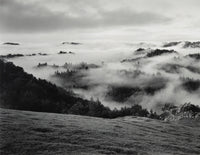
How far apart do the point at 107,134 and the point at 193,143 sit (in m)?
11.9

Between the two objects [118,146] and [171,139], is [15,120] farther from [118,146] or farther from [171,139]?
[171,139]

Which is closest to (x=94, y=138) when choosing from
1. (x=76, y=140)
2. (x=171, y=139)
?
(x=76, y=140)

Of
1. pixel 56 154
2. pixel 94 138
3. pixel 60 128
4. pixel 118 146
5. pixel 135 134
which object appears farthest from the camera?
pixel 135 134

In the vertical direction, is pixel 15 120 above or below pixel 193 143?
above

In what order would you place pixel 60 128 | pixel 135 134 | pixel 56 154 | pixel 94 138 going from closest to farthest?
1. pixel 56 154
2. pixel 94 138
3. pixel 60 128
4. pixel 135 134

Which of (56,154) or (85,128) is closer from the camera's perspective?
(56,154)

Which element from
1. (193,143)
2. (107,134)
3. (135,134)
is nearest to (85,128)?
(107,134)

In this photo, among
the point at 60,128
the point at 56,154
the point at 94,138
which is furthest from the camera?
the point at 60,128

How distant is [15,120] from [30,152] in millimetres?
13203

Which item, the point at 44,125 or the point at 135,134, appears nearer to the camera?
the point at 44,125

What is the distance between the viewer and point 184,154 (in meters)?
35.1

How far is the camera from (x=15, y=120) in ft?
135

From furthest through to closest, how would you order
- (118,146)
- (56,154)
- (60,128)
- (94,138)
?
(60,128) → (94,138) → (118,146) → (56,154)

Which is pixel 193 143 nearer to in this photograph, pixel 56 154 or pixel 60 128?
pixel 60 128
